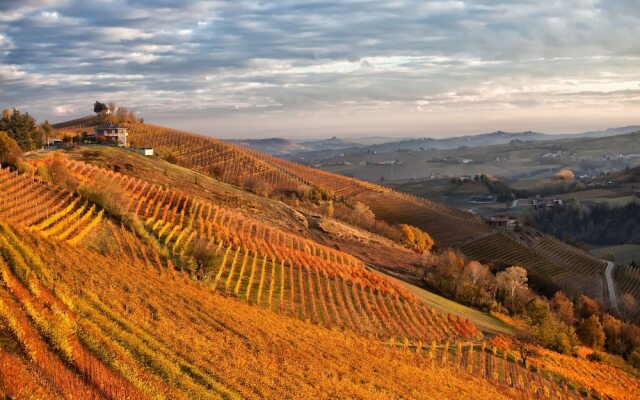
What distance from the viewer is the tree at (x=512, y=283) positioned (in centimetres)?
5978

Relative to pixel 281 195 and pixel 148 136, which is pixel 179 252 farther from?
pixel 148 136

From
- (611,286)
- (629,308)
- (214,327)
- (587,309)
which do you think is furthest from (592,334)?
(611,286)

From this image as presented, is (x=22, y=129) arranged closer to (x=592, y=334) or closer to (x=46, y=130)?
(x=46, y=130)

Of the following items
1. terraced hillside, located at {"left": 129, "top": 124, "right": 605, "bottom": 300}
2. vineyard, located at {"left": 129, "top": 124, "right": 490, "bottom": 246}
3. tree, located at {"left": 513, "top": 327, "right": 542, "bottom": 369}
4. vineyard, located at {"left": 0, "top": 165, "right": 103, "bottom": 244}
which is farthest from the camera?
vineyard, located at {"left": 129, "top": 124, "right": 490, "bottom": 246}

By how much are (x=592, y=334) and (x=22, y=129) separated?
234 feet

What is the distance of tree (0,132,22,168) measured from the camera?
4553cm

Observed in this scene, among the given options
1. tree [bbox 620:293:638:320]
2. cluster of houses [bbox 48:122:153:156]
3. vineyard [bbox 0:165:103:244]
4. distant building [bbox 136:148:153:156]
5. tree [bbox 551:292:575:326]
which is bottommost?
tree [bbox 620:293:638:320]

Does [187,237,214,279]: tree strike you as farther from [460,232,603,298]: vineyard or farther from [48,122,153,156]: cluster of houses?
[460,232,603,298]: vineyard

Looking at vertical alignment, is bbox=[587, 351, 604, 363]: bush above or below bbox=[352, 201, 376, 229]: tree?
below

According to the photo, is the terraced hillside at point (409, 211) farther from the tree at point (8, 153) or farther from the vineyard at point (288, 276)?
the tree at point (8, 153)

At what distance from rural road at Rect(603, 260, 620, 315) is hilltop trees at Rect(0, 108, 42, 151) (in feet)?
257

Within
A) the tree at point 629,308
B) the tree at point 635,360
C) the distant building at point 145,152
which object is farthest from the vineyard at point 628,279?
the distant building at point 145,152

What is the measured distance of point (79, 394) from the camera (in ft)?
41.9

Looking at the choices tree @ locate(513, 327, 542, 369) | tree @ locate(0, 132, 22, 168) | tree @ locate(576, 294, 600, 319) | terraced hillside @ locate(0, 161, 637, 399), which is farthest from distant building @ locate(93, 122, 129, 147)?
tree @ locate(513, 327, 542, 369)
